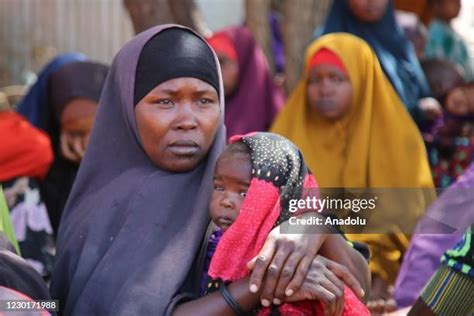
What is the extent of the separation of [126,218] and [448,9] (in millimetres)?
5651

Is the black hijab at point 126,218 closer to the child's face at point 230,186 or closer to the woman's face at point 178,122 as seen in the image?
the woman's face at point 178,122

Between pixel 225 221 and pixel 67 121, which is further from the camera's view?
pixel 67 121

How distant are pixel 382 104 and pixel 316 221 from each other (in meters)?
2.48

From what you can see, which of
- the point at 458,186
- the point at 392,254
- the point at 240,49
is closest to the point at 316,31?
the point at 240,49

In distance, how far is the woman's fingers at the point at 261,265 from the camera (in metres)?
2.81

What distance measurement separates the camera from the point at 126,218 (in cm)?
327

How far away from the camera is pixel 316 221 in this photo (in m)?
2.94

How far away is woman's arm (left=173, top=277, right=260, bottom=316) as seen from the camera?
288cm

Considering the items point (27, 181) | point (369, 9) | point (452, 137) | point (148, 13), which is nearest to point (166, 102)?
point (27, 181)

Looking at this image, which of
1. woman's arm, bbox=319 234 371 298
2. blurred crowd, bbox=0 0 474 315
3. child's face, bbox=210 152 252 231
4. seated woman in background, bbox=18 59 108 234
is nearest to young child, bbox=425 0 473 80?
blurred crowd, bbox=0 0 474 315

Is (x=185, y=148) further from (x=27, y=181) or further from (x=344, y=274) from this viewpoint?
(x=27, y=181)

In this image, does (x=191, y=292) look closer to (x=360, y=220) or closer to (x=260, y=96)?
(x=360, y=220)

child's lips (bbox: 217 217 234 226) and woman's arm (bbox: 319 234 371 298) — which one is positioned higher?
child's lips (bbox: 217 217 234 226)

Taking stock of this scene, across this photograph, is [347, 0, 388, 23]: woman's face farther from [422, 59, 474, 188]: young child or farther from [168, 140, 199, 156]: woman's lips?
[168, 140, 199, 156]: woman's lips
